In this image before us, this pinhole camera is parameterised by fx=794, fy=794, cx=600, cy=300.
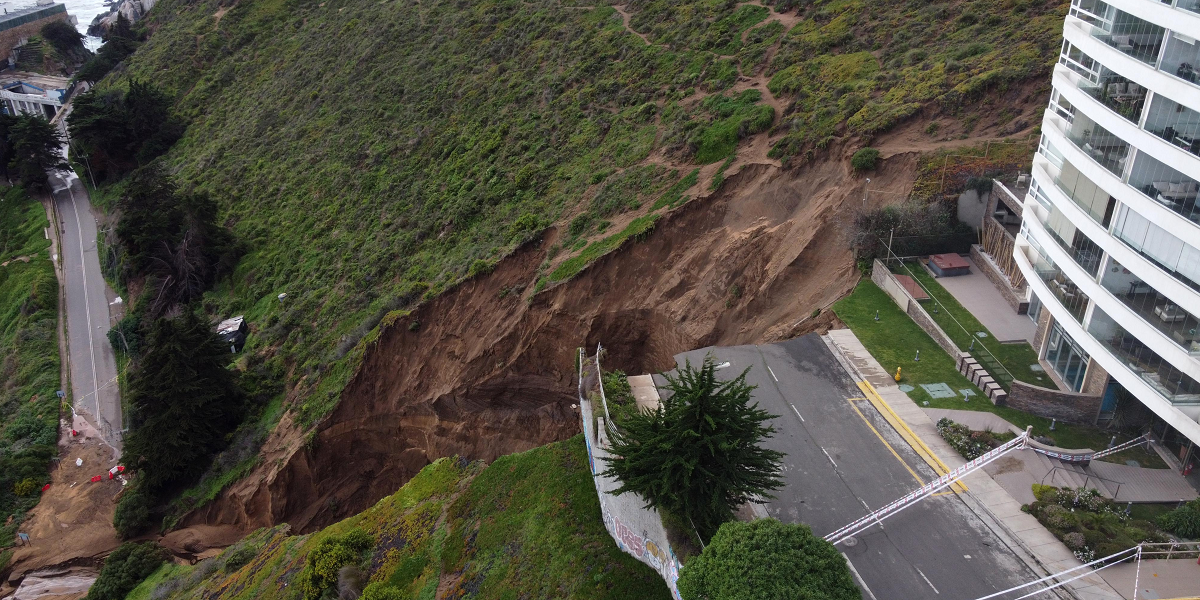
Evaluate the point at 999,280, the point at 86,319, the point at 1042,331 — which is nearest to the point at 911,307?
the point at 999,280

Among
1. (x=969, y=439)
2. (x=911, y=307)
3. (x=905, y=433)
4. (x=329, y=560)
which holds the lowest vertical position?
(x=329, y=560)

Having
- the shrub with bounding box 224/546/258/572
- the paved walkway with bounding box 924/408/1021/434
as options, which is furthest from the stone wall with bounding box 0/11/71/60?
the paved walkway with bounding box 924/408/1021/434

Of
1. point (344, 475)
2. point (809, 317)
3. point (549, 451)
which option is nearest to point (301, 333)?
point (344, 475)

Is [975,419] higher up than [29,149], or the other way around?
[975,419]

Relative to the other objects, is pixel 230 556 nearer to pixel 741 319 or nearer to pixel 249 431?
pixel 249 431

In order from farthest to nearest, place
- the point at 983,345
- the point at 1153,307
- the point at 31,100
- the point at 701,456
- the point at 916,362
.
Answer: the point at 31,100 → the point at 983,345 → the point at 916,362 → the point at 1153,307 → the point at 701,456

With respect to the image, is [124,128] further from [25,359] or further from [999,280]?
[999,280]

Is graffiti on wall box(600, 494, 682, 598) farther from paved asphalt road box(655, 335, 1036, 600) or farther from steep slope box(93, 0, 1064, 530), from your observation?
steep slope box(93, 0, 1064, 530)
